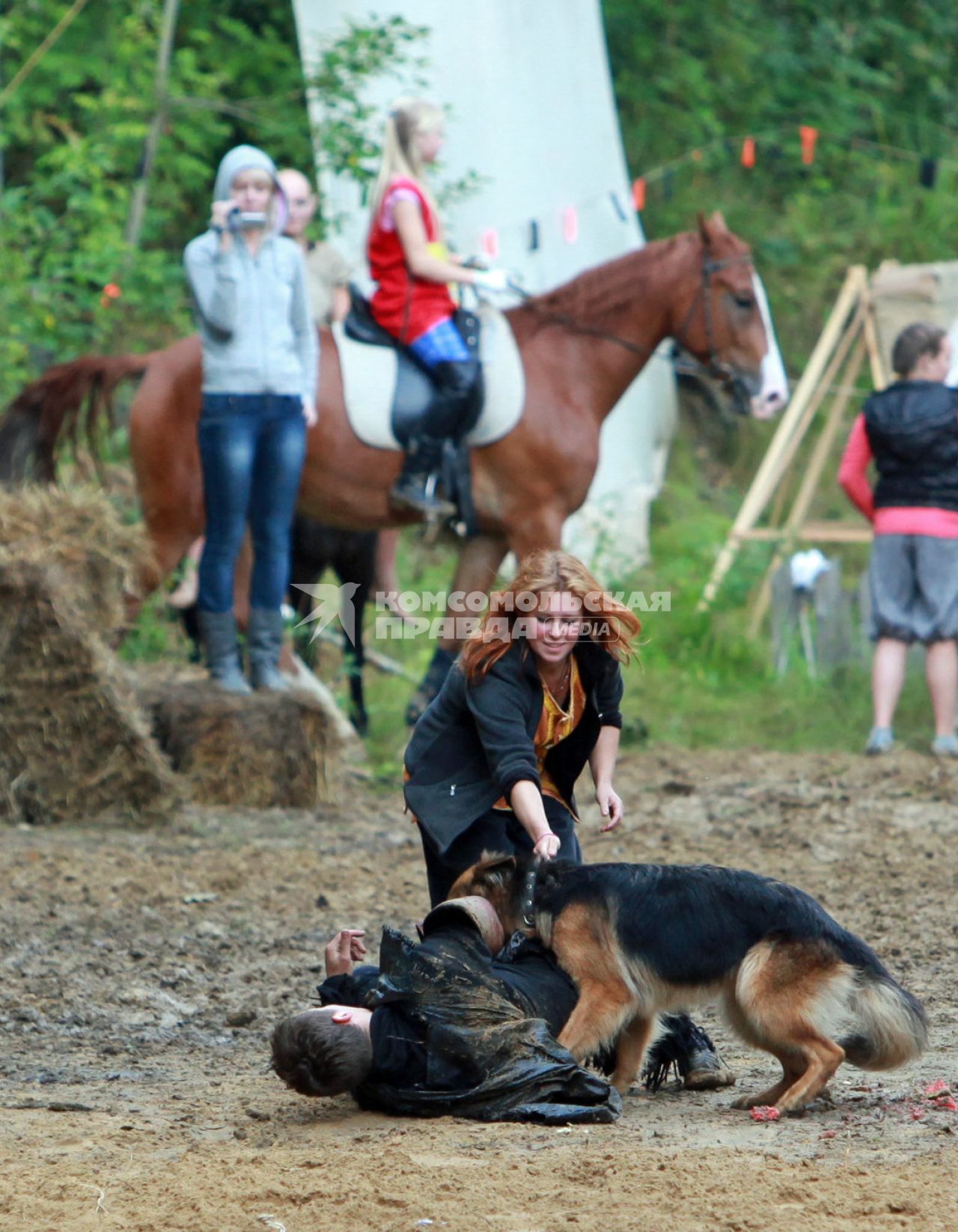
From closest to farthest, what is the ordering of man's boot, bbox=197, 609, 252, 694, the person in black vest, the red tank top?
man's boot, bbox=197, 609, 252, 694 → the red tank top → the person in black vest

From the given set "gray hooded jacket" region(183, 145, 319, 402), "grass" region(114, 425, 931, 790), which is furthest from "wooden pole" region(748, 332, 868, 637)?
"gray hooded jacket" region(183, 145, 319, 402)

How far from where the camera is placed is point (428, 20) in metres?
12.9

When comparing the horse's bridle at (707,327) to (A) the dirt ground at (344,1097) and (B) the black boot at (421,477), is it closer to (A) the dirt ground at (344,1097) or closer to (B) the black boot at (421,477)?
(B) the black boot at (421,477)

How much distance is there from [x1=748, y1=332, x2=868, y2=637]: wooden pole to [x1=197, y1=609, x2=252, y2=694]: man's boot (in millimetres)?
4267

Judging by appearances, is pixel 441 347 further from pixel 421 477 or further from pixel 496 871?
pixel 496 871

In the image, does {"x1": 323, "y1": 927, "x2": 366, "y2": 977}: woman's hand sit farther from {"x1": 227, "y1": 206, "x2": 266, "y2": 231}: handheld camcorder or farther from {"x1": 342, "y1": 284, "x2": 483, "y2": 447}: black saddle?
{"x1": 342, "y1": 284, "x2": 483, "y2": 447}: black saddle

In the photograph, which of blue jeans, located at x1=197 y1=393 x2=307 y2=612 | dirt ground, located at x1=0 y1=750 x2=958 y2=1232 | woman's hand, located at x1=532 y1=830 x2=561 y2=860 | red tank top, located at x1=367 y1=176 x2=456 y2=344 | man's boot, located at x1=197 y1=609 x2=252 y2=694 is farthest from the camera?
red tank top, located at x1=367 y1=176 x2=456 y2=344

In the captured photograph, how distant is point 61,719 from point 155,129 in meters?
6.62

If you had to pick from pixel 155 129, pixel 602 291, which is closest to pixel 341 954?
pixel 602 291

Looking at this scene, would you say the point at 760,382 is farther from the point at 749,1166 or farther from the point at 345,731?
the point at 749,1166

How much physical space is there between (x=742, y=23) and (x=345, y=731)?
966cm

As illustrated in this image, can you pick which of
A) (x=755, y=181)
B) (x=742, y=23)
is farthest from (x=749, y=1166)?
(x=742, y=23)

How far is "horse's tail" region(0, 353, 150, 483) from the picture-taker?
9125mm

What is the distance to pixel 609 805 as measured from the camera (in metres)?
4.48
